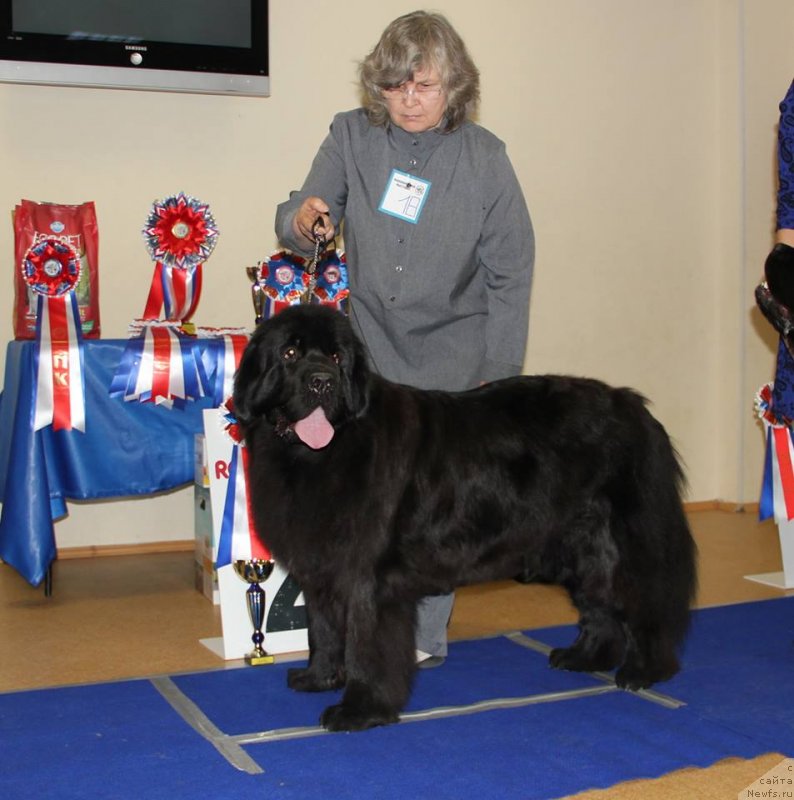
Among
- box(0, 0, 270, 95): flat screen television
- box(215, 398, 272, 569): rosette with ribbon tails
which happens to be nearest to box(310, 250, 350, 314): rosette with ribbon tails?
box(215, 398, 272, 569): rosette with ribbon tails

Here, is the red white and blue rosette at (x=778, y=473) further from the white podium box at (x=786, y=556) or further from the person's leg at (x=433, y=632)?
the person's leg at (x=433, y=632)

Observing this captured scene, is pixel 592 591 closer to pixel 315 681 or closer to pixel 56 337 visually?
pixel 315 681

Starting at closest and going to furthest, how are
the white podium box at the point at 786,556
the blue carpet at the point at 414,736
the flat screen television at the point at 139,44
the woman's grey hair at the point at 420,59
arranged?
the blue carpet at the point at 414,736
the woman's grey hair at the point at 420,59
the white podium box at the point at 786,556
the flat screen television at the point at 139,44

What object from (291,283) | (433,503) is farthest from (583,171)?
(433,503)

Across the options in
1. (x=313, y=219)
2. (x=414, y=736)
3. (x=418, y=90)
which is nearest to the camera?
(x=414, y=736)

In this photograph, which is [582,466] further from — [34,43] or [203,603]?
[34,43]

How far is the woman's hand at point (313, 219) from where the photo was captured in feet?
10.8

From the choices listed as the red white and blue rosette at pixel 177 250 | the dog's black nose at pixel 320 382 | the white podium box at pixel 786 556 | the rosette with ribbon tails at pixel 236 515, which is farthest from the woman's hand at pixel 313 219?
the white podium box at pixel 786 556

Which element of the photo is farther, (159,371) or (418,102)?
(159,371)

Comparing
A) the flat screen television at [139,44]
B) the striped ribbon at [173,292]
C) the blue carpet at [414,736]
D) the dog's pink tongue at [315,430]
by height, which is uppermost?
the flat screen television at [139,44]

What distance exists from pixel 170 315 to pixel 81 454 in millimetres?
894

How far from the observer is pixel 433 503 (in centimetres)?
309

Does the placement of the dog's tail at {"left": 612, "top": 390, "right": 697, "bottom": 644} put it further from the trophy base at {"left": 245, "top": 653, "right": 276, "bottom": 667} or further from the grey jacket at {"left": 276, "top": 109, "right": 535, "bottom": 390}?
the trophy base at {"left": 245, "top": 653, "right": 276, "bottom": 667}

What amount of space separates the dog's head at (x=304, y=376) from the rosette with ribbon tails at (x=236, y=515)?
785 millimetres
